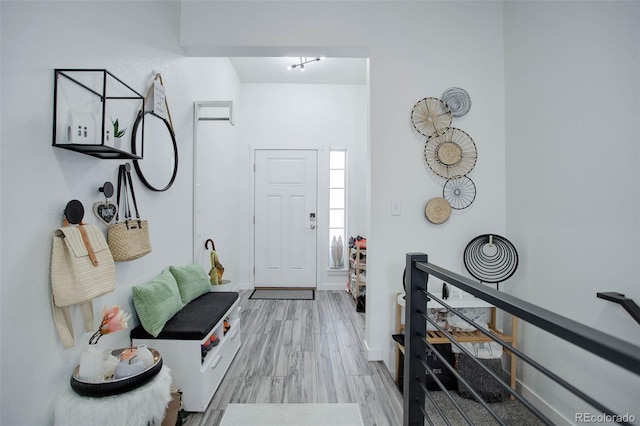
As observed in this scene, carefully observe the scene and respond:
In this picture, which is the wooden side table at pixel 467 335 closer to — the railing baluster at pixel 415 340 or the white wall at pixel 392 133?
the white wall at pixel 392 133

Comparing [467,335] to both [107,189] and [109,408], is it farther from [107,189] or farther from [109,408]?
[107,189]

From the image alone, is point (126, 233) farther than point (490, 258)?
No

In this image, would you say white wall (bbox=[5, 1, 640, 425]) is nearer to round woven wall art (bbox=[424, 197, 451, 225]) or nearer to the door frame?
round woven wall art (bbox=[424, 197, 451, 225])

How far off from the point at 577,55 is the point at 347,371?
2460 millimetres

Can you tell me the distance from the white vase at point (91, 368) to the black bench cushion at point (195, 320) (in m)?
0.47

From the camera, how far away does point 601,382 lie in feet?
4.92

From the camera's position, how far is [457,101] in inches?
90.8

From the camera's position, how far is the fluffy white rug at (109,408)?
1129 millimetres

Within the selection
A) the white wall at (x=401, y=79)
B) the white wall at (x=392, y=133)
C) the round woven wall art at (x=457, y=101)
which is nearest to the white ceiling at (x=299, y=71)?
the white wall at (x=392, y=133)

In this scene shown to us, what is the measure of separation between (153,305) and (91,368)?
500mm

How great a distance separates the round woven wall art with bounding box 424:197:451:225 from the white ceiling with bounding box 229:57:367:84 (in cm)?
225

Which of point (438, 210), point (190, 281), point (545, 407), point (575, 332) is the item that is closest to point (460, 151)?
point (438, 210)

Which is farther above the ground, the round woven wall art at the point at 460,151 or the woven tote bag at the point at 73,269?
the round woven wall art at the point at 460,151

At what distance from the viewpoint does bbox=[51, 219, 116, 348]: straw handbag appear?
1.17 metres
